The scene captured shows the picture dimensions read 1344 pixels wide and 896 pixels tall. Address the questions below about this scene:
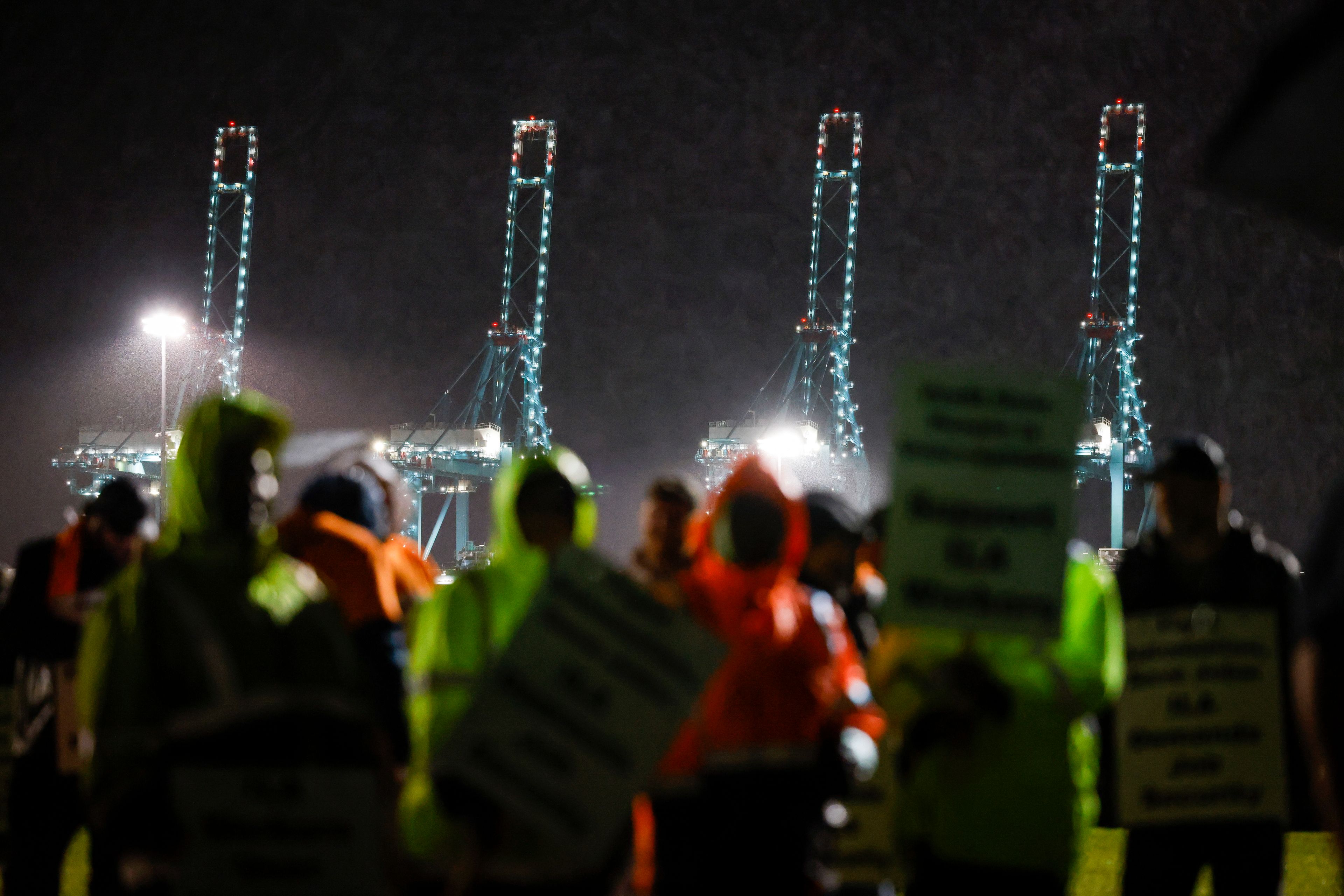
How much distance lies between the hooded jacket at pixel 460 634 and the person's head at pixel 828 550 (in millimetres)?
1386

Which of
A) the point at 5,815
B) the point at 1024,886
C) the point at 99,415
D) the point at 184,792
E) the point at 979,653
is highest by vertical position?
the point at 99,415

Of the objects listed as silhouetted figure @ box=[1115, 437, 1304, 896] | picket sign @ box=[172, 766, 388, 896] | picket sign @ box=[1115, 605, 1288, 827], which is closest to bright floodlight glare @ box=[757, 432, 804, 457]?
silhouetted figure @ box=[1115, 437, 1304, 896]

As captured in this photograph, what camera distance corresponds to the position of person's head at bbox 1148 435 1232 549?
12.7ft

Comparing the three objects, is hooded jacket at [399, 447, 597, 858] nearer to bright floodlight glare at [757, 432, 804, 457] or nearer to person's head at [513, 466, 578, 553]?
person's head at [513, 466, 578, 553]

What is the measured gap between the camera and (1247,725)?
142 inches

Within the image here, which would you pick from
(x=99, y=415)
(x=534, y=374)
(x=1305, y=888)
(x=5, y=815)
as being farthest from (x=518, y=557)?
(x=99, y=415)

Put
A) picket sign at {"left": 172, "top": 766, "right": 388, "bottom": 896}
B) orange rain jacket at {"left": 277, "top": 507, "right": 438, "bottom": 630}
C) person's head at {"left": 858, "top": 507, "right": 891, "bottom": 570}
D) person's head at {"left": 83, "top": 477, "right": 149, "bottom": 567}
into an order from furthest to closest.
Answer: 1. person's head at {"left": 858, "top": 507, "right": 891, "bottom": 570}
2. person's head at {"left": 83, "top": 477, "right": 149, "bottom": 567}
3. orange rain jacket at {"left": 277, "top": 507, "right": 438, "bottom": 630}
4. picket sign at {"left": 172, "top": 766, "right": 388, "bottom": 896}

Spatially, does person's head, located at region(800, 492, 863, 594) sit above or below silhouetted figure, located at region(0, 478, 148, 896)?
above

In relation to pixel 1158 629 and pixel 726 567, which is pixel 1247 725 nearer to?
pixel 1158 629

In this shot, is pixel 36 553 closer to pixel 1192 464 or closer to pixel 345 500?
pixel 345 500

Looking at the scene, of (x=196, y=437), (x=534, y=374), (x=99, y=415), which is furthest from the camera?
(x=99, y=415)

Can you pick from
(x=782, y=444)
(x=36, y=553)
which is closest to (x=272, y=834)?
(x=36, y=553)

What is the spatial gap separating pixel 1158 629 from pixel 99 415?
74623 mm

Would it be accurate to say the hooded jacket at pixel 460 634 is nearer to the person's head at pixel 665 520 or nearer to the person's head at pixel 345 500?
the person's head at pixel 665 520
